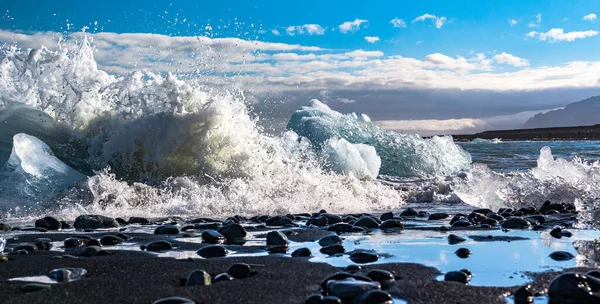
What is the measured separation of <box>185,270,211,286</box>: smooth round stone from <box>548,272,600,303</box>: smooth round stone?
5.04ft

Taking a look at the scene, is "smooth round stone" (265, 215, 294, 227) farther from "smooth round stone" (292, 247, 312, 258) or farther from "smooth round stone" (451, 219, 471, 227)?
"smooth round stone" (292, 247, 312, 258)

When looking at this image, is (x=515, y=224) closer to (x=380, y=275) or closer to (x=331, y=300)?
(x=380, y=275)

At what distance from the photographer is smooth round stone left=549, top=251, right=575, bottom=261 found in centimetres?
332

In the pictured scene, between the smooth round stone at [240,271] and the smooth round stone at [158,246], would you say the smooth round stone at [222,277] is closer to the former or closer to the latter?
the smooth round stone at [240,271]

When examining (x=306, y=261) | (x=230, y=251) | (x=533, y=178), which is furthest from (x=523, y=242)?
(x=533, y=178)

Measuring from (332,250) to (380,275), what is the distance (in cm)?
92

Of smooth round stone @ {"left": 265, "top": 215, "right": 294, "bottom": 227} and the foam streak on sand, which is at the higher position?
the foam streak on sand

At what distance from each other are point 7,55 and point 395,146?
10.0m

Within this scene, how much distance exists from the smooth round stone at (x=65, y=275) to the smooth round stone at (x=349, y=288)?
1.35 m

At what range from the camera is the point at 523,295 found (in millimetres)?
2322

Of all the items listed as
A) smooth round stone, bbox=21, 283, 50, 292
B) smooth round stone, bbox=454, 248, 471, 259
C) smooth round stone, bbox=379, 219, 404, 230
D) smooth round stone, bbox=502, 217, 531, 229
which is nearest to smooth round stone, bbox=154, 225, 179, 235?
smooth round stone, bbox=379, 219, 404, 230

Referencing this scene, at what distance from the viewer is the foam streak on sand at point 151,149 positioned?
7488 mm

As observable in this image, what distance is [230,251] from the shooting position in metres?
3.75

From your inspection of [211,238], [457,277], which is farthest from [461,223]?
[457,277]
